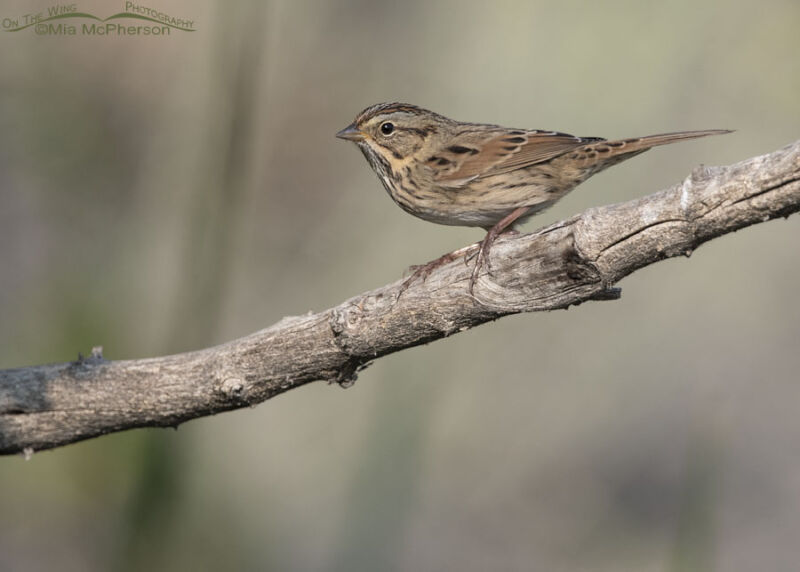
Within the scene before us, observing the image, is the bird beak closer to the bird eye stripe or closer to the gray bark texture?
the bird eye stripe

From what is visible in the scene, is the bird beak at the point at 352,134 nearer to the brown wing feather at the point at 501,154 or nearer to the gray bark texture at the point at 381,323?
the brown wing feather at the point at 501,154

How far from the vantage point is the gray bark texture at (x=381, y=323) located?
2553 millimetres

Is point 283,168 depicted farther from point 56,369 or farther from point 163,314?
point 56,369

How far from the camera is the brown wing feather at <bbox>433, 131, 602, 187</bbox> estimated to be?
448 centimetres

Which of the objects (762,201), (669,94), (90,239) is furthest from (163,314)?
(762,201)

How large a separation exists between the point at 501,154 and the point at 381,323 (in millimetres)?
1705

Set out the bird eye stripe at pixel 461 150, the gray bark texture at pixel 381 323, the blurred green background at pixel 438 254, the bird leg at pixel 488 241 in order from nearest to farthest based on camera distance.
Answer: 1. the gray bark texture at pixel 381 323
2. the bird leg at pixel 488 241
3. the bird eye stripe at pixel 461 150
4. the blurred green background at pixel 438 254

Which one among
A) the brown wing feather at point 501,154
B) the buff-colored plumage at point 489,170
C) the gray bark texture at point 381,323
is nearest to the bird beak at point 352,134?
the buff-colored plumage at point 489,170

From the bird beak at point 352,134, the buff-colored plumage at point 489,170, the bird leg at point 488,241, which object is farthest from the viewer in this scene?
the bird beak at point 352,134

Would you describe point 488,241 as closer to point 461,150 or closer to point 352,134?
point 461,150

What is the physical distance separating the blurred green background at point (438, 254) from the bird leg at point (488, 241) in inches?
56.7

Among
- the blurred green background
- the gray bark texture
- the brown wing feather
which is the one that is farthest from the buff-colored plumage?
the blurred green background

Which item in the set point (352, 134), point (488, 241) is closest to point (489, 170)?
point (352, 134)

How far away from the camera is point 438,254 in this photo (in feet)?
19.8
